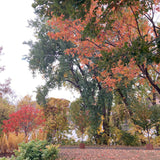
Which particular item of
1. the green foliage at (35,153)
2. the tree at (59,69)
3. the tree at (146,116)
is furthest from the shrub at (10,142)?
the tree at (146,116)

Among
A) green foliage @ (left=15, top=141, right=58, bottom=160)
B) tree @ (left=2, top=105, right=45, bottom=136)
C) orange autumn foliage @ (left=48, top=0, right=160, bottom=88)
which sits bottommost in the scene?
Result: green foliage @ (left=15, top=141, right=58, bottom=160)

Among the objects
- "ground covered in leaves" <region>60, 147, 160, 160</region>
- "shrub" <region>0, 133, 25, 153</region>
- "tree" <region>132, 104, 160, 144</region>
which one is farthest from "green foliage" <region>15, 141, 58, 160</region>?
"tree" <region>132, 104, 160, 144</region>

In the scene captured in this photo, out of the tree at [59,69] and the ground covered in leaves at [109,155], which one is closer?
the ground covered in leaves at [109,155]

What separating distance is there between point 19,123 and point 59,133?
4.04 m

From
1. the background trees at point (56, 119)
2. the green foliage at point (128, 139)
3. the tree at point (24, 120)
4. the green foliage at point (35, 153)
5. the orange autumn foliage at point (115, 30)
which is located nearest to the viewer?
the green foliage at point (35, 153)

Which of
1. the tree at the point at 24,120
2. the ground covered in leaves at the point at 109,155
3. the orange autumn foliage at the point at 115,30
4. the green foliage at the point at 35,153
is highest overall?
the orange autumn foliage at the point at 115,30

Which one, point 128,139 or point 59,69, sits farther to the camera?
point 59,69

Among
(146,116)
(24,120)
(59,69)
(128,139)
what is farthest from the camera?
(59,69)

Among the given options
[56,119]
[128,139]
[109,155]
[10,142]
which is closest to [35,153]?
[10,142]

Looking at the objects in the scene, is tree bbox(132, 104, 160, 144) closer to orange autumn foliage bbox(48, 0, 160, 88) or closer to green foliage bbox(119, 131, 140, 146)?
green foliage bbox(119, 131, 140, 146)

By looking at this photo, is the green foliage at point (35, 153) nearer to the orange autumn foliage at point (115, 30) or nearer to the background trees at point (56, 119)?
the orange autumn foliage at point (115, 30)

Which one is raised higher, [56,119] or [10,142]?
[56,119]

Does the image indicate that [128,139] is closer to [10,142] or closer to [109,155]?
[109,155]

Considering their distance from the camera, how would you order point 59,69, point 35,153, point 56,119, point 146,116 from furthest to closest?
point 59,69, point 56,119, point 146,116, point 35,153
